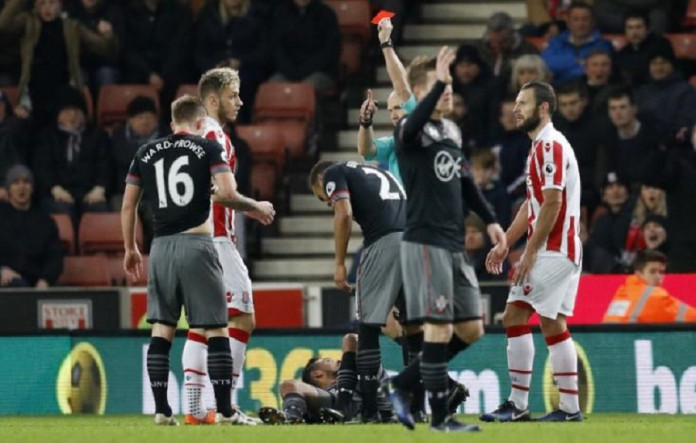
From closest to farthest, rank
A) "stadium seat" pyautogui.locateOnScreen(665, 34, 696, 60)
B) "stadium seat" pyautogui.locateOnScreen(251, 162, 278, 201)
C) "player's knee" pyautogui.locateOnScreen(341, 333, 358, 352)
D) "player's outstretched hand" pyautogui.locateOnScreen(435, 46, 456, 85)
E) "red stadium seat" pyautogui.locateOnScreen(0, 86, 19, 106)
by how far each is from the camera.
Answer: "player's outstretched hand" pyautogui.locateOnScreen(435, 46, 456, 85)
"player's knee" pyautogui.locateOnScreen(341, 333, 358, 352)
"stadium seat" pyautogui.locateOnScreen(251, 162, 278, 201)
"stadium seat" pyautogui.locateOnScreen(665, 34, 696, 60)
"red stadium seat" pyautogui.locateOnScreen(0, 86, 19, 106)

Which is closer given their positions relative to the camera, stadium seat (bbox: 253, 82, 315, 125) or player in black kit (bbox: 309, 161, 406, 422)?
player in black kit (bbox: 309, 161, 406, 422)

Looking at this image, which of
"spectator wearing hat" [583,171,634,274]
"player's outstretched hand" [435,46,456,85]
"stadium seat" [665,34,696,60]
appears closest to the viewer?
"player's outstretched hand" [435,46,456,85]

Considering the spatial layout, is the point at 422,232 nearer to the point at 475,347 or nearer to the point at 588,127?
the point at 475,347

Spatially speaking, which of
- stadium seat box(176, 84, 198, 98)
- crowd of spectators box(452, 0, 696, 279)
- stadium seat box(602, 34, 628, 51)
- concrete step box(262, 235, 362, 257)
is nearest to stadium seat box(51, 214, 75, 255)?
concrete step box(262, 235, 362, 257)

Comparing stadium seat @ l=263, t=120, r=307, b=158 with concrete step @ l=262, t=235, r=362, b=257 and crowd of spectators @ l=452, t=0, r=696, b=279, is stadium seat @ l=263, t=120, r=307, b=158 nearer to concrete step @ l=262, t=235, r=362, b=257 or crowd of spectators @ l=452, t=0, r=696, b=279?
concrete step @ l=262, t=235, r=362, b=257

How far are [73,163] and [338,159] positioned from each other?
278 centimetres

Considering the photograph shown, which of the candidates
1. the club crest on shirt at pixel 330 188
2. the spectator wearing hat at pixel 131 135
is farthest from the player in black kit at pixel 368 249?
the spectator wearing hat at pixel 131 135

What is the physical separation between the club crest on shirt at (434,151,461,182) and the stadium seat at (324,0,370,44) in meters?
10.8

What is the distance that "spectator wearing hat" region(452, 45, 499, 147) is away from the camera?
1984cm

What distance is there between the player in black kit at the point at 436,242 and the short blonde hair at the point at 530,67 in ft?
25.7

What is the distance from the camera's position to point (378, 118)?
21578mm

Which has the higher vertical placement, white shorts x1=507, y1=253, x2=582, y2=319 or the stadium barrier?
white shorts x1=507, y1=253, x2=582, y2=319

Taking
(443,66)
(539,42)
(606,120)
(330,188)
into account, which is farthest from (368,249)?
(539,42)

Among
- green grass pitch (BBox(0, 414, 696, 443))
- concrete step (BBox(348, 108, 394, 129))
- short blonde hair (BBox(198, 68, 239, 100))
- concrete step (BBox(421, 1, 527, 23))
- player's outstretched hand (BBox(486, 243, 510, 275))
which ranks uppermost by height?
concrete step (BBox(421, 1, 527, 23))
